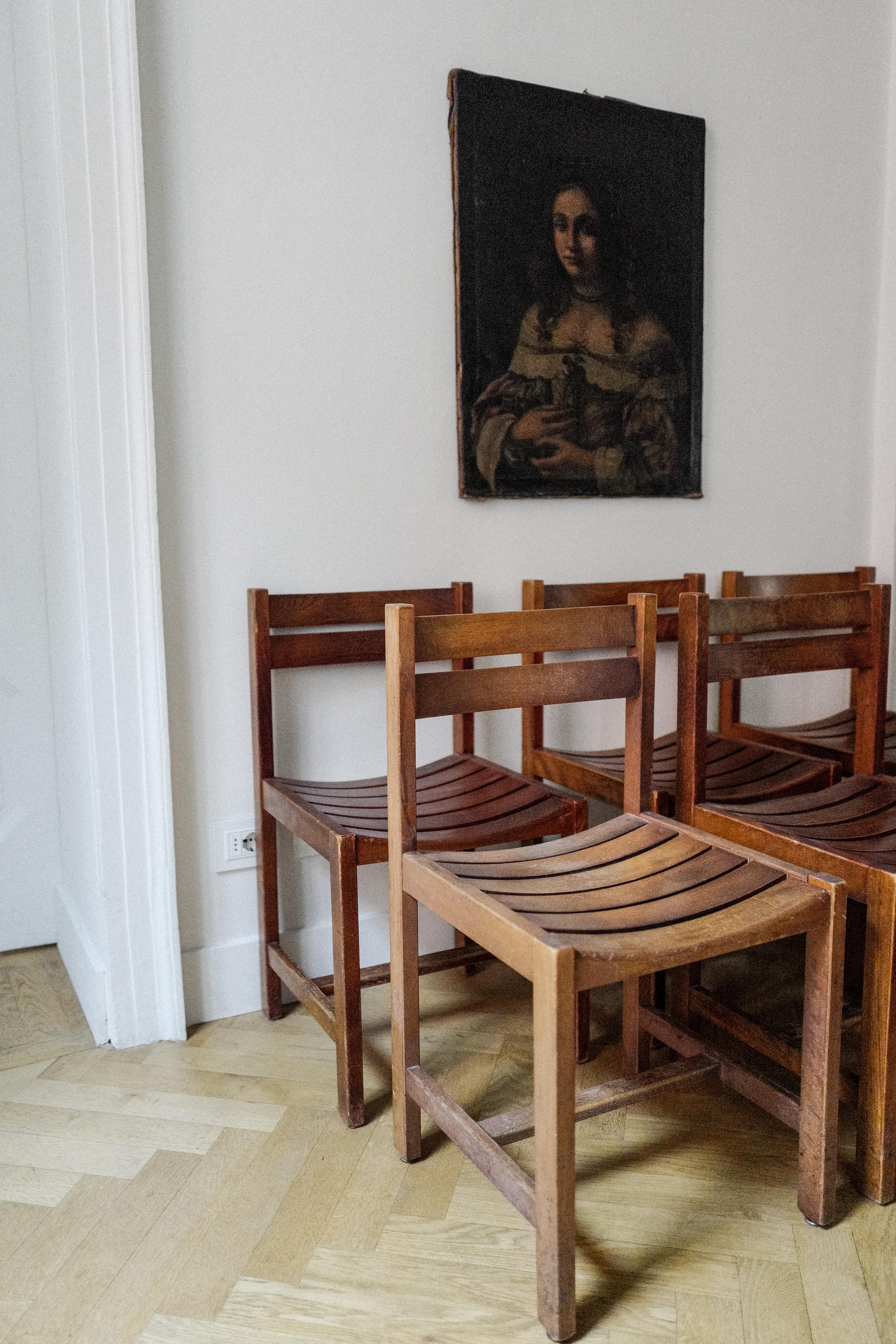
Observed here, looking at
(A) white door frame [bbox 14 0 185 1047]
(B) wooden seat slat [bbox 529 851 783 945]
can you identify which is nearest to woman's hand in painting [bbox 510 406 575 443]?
(A) white door frame [bbox 14 0 185 1047]

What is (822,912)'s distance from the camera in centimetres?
134

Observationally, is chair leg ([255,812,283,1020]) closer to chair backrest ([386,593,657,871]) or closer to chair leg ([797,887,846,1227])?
chair backrest ([386,593,657,871])

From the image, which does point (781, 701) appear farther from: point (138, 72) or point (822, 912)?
point (138, 72)

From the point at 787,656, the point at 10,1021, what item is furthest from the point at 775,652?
the point at 10,1021

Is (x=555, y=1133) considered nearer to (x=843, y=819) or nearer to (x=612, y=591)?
(x=843, y=819)

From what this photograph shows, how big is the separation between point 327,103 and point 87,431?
84 centimetres

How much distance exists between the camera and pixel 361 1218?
1.44 metres

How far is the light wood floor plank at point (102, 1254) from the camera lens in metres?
1.25

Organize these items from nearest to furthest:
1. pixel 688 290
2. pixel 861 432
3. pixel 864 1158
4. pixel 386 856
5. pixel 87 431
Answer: pixel 864 1158 → pixel 386 856 → pixel 87 431 → pixel 688 290 → pixel 861 432

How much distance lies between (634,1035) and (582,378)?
1.43 metres

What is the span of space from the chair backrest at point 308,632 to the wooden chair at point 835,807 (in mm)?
531

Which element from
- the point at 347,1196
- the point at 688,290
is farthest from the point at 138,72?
the point at 347,1196

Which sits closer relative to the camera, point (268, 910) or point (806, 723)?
point (268, 910)

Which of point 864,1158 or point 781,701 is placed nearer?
point 864,1158
